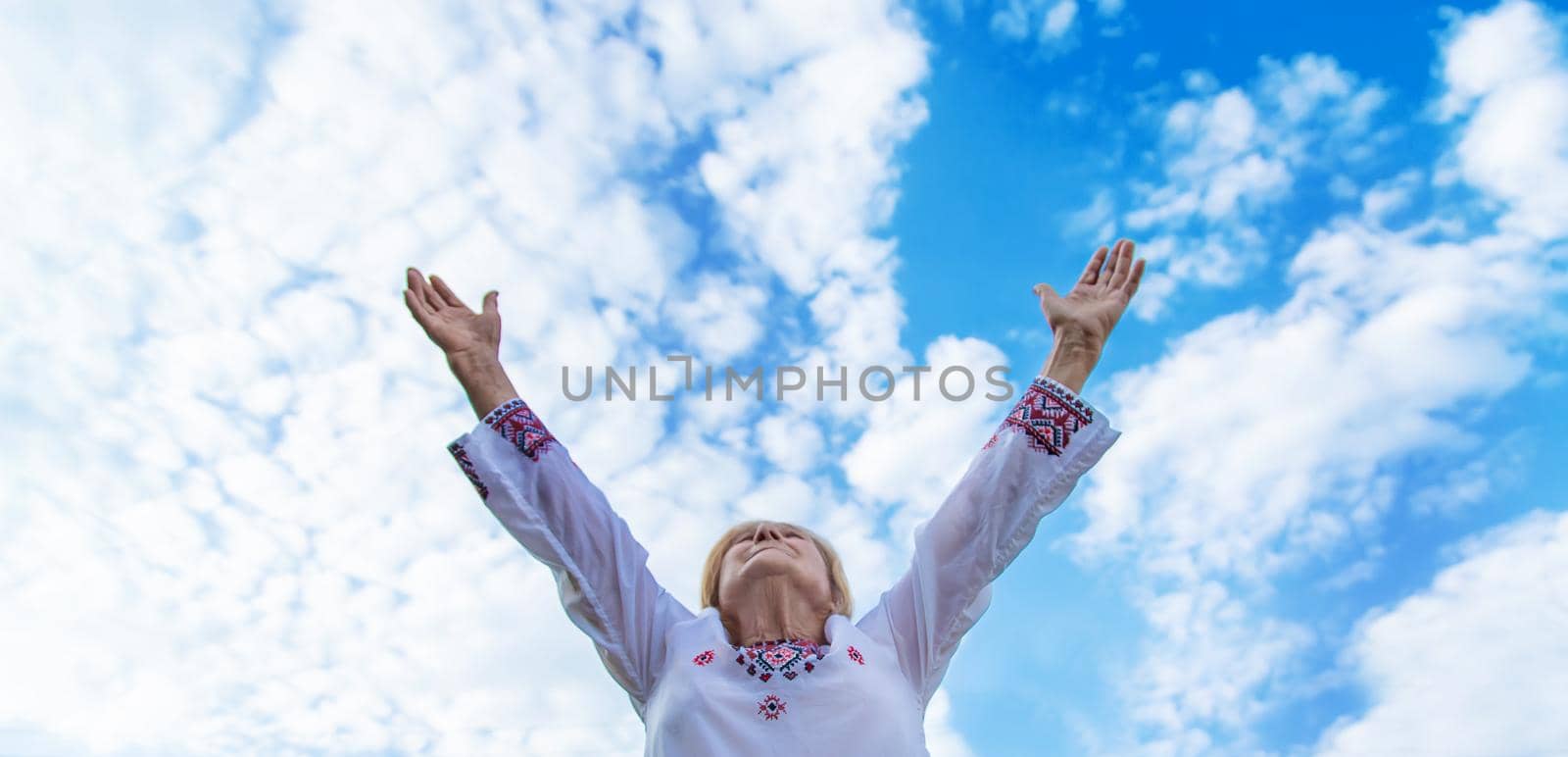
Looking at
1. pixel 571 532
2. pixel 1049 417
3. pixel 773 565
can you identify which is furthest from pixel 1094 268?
pixel 571 532

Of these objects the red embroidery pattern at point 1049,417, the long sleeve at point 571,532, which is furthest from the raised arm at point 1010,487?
the long sleeve at point 571,532

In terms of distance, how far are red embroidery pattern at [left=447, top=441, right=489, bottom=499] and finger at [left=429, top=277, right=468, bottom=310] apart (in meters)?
0.48

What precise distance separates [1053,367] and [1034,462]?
0.32 m

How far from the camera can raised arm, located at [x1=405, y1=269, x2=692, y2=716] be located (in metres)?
3.15

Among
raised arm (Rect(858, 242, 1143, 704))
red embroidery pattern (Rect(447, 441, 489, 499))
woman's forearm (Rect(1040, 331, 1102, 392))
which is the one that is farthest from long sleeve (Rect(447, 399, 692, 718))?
woman's forearm (Rect(1040, 331, 1102, 392))

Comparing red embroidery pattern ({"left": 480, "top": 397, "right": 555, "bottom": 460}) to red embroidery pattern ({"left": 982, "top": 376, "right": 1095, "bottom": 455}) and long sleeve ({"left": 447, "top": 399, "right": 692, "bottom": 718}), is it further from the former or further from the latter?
red embroidery pattern ({"left": 982, "top": 376, "right": 1095, "bottom": 455})

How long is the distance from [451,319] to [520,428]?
0.43 metres

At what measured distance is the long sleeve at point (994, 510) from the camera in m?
3.16

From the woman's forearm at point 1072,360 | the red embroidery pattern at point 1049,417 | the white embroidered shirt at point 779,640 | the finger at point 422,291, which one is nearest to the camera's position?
the white embroidered shirt at point 779,640

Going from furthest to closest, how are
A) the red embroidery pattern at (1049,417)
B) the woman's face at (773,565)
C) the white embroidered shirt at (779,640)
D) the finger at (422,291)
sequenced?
1. the woman's face at (773,565)
2. the finger at (422,291)
3. the red embroidery pattern at (1049,417)
4. the white embroidered shirt at (779,640)

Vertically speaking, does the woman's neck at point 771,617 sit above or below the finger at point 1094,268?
below

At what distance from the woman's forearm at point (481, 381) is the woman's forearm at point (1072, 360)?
5.28 feet

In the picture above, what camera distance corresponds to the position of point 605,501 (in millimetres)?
3297

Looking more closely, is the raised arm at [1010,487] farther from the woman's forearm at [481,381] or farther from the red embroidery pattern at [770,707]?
the woman's forearm at [481,381]
